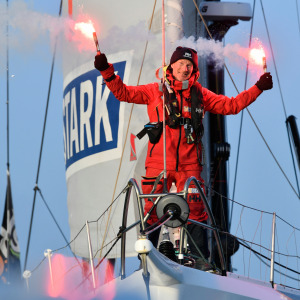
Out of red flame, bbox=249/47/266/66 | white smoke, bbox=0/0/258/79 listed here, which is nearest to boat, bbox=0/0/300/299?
white smoke, bbox=0/0/258/79

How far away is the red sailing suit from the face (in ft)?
0.09

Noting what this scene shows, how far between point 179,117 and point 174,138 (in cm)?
11

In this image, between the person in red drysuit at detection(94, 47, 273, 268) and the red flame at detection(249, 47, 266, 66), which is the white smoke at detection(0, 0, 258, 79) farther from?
the person in red drysuit at detection(94, 47, 273, 268)

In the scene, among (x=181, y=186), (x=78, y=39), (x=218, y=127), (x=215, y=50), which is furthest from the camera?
(x=218, y=127)

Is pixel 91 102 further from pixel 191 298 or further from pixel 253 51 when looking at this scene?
pixel 191 298

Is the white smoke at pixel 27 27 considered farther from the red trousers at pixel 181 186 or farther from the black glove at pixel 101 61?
the red trousers at pixel 181 186

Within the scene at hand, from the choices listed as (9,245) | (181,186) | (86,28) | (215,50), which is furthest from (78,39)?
(9,245)

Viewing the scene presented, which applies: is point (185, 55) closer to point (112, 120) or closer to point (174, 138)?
point (174, 138)

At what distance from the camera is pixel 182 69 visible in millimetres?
4176

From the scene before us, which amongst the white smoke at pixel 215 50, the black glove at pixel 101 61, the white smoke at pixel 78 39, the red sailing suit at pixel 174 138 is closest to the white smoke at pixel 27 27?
the white smoke at pixel 78 39

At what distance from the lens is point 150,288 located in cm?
333

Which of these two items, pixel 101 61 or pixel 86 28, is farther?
pixel 86 28

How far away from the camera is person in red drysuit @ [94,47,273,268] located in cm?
410

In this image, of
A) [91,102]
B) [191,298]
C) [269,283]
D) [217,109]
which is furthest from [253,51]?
[91,102]
